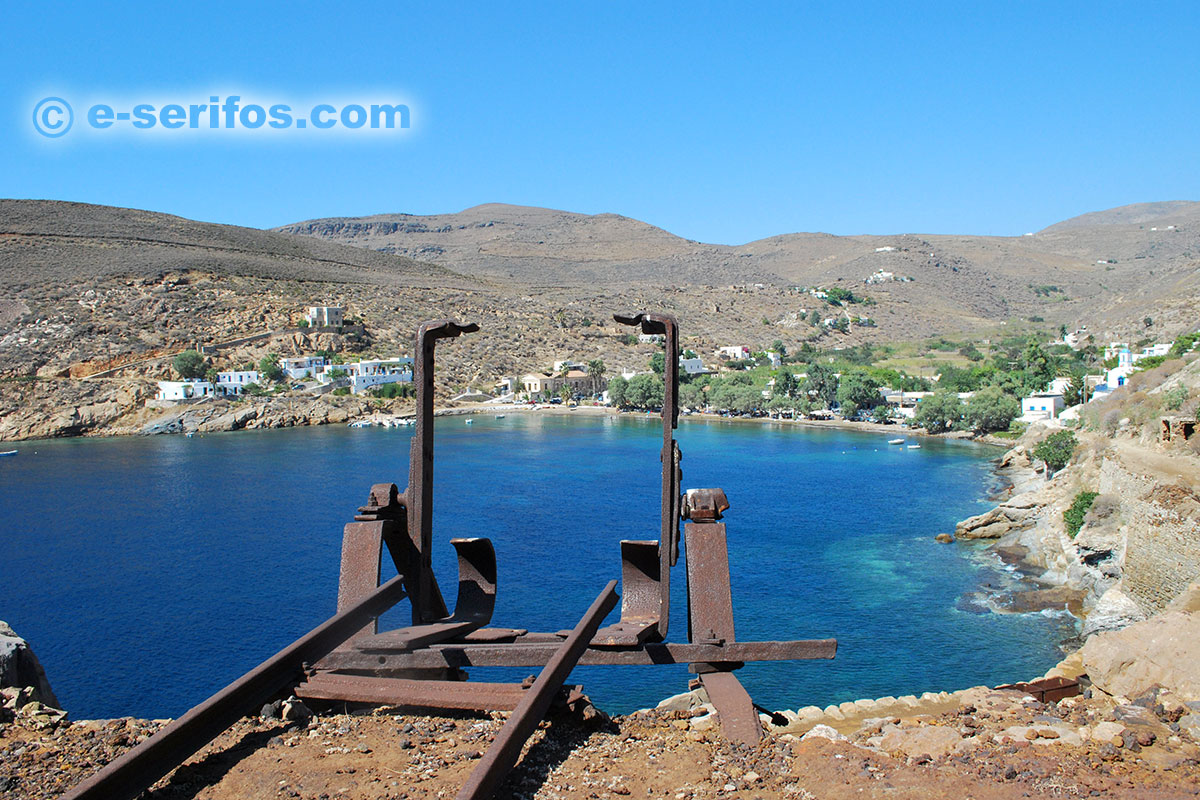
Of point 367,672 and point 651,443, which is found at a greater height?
point 367,672

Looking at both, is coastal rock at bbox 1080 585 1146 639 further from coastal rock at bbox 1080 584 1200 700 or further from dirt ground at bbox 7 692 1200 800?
dirt ground at bbox 7 692 1200 800

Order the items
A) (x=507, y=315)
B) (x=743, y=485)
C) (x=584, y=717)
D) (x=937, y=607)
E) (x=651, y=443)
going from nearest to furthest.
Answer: (x=584, y=717), (x=937, y=607), (x=743, y=485), (x=651, y=443), (x=507, y=315)

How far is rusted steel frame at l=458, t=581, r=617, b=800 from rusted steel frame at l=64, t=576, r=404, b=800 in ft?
3.49

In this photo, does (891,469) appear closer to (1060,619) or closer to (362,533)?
(1060,619)

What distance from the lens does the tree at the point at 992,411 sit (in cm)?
6266

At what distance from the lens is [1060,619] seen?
21531 millimetres

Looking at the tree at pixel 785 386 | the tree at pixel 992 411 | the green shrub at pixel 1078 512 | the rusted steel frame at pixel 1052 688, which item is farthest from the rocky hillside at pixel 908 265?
the rusted steel frame at pixel 1052 688

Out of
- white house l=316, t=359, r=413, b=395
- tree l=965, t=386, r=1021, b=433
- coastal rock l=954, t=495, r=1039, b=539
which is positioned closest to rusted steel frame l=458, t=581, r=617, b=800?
coastal rock l=954, t=495, r=1039, b=539

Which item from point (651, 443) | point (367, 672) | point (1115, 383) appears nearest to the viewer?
point (367, 672)

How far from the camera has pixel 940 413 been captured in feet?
217

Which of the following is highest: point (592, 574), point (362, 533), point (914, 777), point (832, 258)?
point (832, 258)

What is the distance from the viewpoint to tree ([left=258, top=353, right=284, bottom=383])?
7738cm

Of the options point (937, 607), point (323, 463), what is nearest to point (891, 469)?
point (937, 607)

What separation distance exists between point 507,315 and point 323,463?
2043 inches
